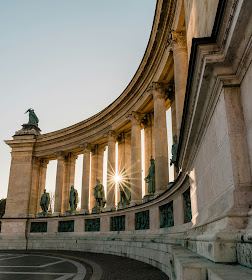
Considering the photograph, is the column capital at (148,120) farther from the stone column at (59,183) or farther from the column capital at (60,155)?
the column capital at (60,155)

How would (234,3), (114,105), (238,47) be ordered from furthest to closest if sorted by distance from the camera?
(114,105), (238,47), (234,3)

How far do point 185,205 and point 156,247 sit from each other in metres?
7.17

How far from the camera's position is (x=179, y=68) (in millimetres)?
26219

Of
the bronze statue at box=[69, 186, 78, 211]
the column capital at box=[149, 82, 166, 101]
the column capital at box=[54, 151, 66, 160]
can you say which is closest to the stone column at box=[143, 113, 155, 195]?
the column capital at box=[149, 82, 166, 101]

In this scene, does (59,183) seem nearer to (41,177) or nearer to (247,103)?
(41,177)

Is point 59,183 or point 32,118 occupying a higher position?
point 32,118

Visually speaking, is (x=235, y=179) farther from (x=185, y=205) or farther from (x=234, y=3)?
(x=185, y=205)

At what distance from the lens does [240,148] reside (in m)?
6.34

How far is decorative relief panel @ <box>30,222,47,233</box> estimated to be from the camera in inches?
2388

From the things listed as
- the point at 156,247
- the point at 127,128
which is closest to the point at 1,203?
the point at 127,128

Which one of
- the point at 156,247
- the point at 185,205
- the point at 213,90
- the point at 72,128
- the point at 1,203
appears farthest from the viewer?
the point at 1,203

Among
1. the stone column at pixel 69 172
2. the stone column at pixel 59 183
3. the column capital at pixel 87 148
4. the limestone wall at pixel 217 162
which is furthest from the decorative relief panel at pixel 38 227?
the limestone wall at pixel 217 162

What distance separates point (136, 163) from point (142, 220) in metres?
8.99

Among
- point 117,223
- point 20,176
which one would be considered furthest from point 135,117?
point 20,176
